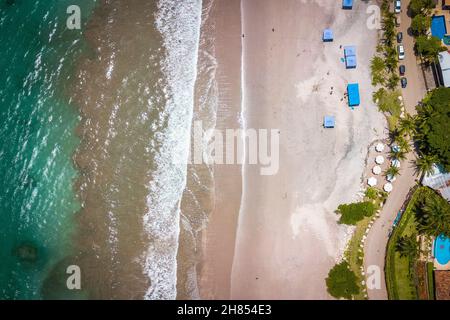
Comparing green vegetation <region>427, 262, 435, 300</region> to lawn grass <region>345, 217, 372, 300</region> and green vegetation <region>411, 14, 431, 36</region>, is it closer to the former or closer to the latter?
lawn grass <region>345, 217, 372, 300</region>

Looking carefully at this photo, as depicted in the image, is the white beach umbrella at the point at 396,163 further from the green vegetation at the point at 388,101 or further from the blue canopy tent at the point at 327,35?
the blue canopy tent at the point at 327,35

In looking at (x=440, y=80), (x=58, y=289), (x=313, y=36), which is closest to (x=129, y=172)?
(x=58, y=289)

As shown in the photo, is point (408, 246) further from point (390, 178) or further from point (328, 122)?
point (328, 122)

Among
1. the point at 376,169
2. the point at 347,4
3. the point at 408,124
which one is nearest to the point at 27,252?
the point at 376,169

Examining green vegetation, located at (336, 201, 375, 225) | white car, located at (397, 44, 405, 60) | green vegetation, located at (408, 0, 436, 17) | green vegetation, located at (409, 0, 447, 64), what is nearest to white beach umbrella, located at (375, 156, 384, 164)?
green vegetation, located at (336, 201, 375, 225)

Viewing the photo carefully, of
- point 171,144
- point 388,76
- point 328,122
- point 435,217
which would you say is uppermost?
point 388,76

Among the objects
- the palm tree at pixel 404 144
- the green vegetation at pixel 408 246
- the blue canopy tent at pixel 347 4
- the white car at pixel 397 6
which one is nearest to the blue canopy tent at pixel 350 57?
the blue canopy tent at pixel 347 4

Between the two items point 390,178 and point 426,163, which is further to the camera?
point 390,178

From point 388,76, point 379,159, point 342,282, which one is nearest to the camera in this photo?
point 342,282
